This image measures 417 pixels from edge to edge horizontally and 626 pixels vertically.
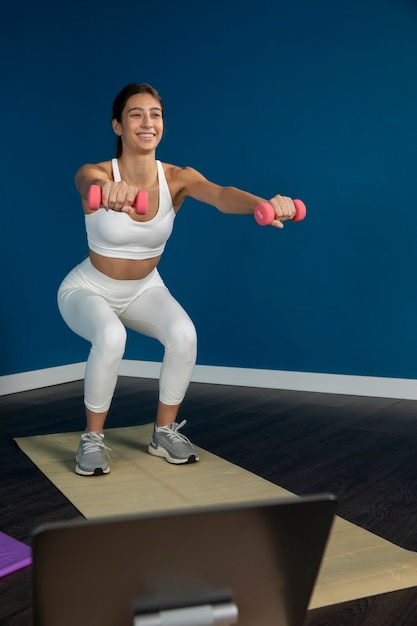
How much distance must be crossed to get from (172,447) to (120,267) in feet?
2.33

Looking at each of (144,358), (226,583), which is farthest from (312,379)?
(226,583)

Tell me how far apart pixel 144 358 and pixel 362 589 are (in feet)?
9.91

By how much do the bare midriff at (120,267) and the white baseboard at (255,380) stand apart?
1537 millimetres

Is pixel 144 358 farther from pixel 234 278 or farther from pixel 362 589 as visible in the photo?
pixel 362 589

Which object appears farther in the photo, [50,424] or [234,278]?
[234,278]

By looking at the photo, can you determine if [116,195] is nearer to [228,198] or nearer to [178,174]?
[228,198]

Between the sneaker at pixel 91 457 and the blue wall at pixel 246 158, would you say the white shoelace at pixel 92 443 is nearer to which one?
the sneaker at pixel 91 457

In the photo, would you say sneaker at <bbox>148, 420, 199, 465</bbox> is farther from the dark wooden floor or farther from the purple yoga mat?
the purple yoga mat

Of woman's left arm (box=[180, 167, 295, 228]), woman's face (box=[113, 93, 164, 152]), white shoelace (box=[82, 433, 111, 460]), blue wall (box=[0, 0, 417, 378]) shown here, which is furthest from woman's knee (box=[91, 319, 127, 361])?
blue wall (box=[0, 0, 417, 378])

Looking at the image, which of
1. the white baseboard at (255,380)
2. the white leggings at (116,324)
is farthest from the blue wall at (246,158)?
the white leggings at (116,324)

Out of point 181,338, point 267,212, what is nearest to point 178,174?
point 181,338

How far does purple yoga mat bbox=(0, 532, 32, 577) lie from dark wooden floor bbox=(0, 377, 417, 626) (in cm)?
2

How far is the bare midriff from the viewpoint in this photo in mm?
2812

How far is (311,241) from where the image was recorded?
159 inches
